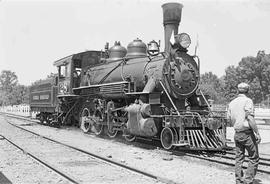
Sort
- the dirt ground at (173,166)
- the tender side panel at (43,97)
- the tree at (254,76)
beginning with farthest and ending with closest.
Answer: the tree at (254,76)
the tender side panel at (43,97)
the dirt ground at (173,166)

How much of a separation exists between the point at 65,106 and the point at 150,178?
1184 cm

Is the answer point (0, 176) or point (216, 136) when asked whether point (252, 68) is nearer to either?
point (216, 136)

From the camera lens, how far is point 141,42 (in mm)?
13617

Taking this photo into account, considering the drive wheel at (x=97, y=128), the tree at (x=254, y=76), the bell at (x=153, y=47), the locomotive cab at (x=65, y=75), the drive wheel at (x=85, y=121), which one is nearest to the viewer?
the bell at (x=153, y=47)

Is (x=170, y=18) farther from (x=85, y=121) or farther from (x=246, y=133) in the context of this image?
(x=85, y=121)

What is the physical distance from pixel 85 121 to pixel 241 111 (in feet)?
34.0

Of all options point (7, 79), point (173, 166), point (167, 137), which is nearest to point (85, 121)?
point (167, 137)

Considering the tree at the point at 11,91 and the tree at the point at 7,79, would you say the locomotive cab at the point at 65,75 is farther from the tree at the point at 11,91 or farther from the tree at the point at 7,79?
the tree at the point at 7,79

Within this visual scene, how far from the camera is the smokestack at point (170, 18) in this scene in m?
10.8

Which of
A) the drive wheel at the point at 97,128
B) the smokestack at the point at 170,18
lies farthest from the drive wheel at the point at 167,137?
the drive wheel at the point at 97,128

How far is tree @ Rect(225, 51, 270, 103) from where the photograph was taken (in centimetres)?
6325

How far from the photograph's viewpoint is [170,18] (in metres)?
10.9

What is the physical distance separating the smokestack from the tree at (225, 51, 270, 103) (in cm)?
5339

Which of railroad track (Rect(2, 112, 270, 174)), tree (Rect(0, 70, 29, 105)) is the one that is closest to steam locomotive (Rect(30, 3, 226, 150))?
railroad track (Rect(2, 112, 270, 174))
